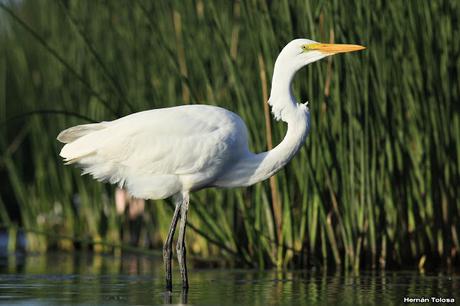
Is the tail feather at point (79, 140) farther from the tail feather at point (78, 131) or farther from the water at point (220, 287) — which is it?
the water at point (220, 287)

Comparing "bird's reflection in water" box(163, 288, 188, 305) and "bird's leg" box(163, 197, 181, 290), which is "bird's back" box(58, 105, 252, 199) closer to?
"bird's leg" box(163, 197, 181, 290)

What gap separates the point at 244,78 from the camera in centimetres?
968

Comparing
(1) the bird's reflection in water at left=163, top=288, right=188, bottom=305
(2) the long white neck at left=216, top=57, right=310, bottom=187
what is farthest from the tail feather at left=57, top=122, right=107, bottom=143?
(1) the bird's reflection in water at left=163, top=288, right=188, bottom=305

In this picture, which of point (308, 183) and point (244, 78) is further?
point (244, 78)

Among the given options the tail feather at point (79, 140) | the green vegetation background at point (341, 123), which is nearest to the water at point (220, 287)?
the green vegetation background at point (341, 123)

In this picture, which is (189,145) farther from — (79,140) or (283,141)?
(79,140)

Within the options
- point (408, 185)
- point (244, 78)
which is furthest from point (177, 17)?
point (408, 185)

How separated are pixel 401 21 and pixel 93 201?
18.9ft

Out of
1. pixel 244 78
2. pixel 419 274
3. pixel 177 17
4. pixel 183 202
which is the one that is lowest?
pixel 419 274

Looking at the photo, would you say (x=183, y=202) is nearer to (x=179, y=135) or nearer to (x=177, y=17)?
(x=179, y=135)

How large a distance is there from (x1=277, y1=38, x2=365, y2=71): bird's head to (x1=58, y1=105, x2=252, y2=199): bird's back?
0.60 metres

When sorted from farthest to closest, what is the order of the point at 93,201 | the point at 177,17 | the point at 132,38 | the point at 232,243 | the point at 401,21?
the point at 93,201 → the point at 132,38 → the point at 177,17 → the point at 232,243 → the point at 401,21

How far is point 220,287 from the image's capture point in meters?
A: 7.89

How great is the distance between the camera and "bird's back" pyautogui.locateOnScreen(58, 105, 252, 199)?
8.07m
